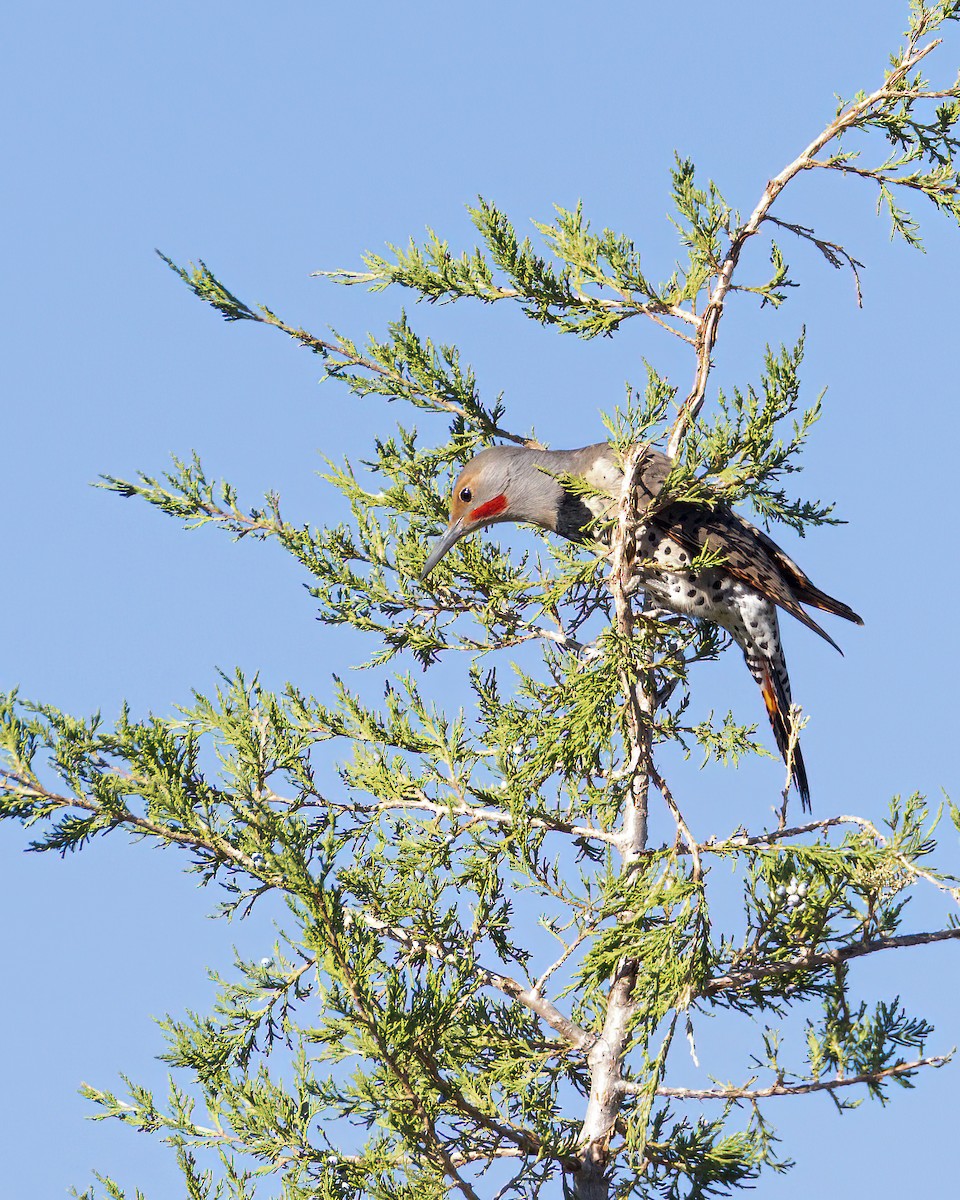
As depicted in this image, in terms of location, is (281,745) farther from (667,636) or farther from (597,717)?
(667,636)

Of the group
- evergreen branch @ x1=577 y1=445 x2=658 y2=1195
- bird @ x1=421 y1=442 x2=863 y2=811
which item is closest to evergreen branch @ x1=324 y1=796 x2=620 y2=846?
evergreen branch @ x1=577 y1=445 x2=658 y2=1195

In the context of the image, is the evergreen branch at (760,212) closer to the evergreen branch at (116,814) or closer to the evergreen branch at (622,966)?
the evergreen branch at (622,966)

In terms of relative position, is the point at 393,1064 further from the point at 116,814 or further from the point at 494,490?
the point at 494,490

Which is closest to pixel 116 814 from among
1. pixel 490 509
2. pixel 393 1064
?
pixel 393 1064

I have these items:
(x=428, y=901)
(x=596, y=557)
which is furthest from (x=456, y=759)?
(x=596, y=557)

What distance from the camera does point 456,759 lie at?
571cm

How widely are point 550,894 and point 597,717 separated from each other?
1.08 metres

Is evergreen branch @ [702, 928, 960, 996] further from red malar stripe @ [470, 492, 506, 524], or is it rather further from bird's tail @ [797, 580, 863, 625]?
red malar stripe @ [470, 492, 506, 524]

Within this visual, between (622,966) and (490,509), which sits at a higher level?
(490,509)

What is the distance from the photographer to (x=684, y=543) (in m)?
6.20

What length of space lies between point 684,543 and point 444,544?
1098mm

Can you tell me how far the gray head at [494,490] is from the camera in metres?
6.46

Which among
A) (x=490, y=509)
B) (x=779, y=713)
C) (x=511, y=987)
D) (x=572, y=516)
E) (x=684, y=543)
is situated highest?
(x=572, y=516)

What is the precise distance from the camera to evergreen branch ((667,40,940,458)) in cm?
518
